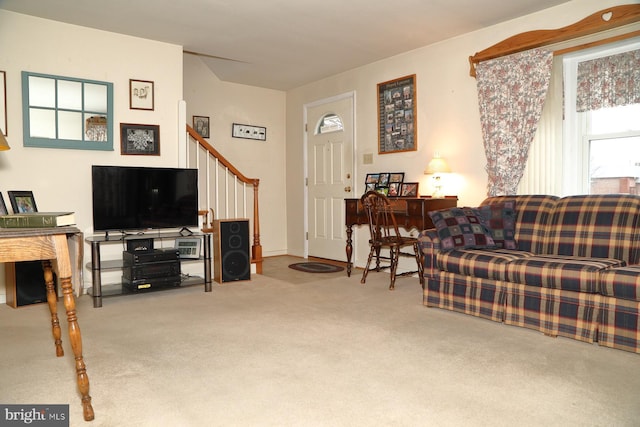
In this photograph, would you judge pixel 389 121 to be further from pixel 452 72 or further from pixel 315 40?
pixel 315 40

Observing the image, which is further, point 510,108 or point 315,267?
point 315,267

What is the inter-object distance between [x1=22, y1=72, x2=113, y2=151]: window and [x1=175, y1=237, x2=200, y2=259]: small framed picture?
1.10 meters

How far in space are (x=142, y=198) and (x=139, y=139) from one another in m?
0.68

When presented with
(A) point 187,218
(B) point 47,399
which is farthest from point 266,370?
(A) point 187,218

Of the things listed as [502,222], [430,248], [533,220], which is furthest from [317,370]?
[533,220]

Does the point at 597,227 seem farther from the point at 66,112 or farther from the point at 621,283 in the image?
the point at 66,112

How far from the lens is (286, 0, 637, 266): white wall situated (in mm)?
4082

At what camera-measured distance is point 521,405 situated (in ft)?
6.26

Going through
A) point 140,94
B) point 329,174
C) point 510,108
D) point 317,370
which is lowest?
point 317,370

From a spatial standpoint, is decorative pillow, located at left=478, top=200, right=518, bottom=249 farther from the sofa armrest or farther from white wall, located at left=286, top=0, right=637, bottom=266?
white wall, located at left=286, top=0, right=637, bottom=266

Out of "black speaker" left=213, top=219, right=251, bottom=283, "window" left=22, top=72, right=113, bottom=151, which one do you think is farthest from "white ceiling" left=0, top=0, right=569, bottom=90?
"black speaker" left=213, top=219, right=251, bottom=283

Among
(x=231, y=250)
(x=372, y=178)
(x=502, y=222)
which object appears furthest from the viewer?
(x=372, y=178)

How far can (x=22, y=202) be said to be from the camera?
11.2 ft

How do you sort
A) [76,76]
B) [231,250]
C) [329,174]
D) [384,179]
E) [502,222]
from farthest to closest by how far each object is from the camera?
[329,174] → [384,179] → [231,250] → [76,76] → [502,222]
